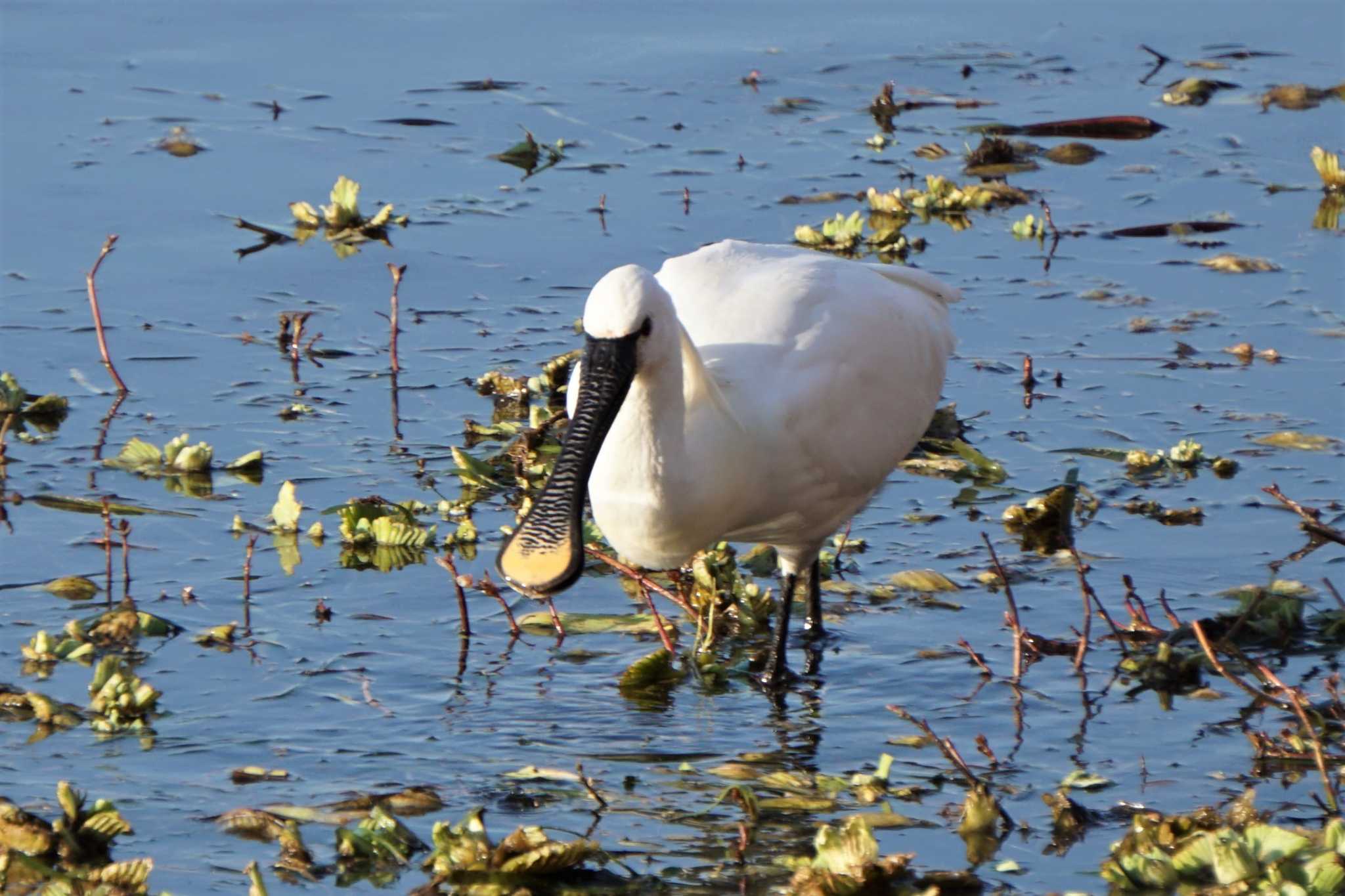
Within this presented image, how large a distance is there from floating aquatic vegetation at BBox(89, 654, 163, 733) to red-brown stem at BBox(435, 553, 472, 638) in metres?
0.87

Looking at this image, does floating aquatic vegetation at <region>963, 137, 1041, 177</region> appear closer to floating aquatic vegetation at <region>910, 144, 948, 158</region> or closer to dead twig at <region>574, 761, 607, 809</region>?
floating aquatic vegetation at <region>910, 144, 948, 158</region>

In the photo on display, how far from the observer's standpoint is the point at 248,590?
19.8 feet

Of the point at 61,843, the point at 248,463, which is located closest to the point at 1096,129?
the point at 248,463

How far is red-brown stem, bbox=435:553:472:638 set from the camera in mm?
5672

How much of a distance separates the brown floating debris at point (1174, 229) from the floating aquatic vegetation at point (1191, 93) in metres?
2.13

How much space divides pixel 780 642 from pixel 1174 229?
4.47 m

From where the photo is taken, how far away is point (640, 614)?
613cm

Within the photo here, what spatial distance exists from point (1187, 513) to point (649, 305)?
2532 mm

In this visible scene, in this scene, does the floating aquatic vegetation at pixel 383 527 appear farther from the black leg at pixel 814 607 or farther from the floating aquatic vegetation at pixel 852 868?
the floating aquatic vegetation at pixel 852 868

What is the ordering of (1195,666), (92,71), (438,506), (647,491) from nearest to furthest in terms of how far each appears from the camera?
(647,491) < (1195,666) < (438,506) < (92,71)

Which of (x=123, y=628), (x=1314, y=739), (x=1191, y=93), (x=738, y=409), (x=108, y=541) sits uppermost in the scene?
(x=738, y=409)

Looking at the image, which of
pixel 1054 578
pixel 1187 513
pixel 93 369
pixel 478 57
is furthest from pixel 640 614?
pixel 478 57

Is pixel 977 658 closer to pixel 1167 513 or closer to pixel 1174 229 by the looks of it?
pixel 1167 513

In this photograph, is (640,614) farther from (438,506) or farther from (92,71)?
(92,71)
